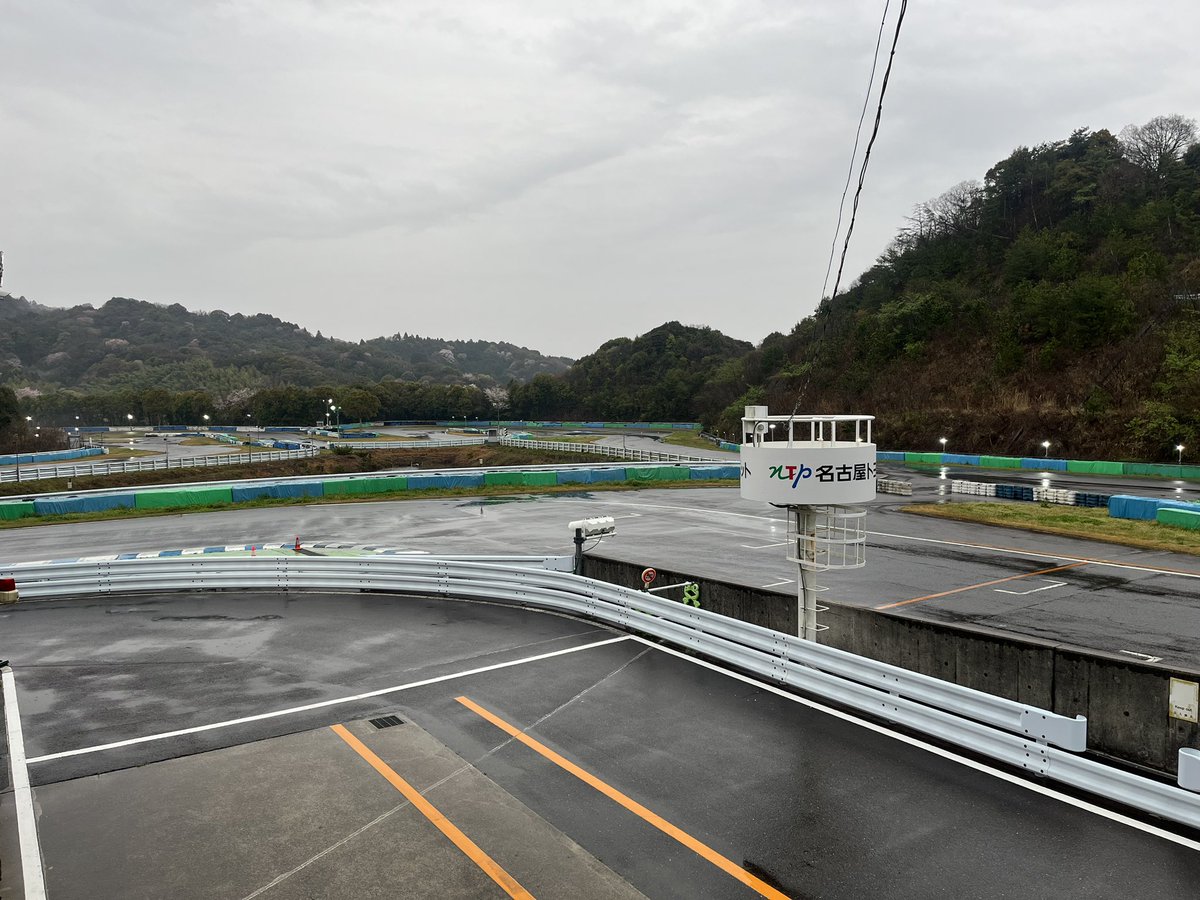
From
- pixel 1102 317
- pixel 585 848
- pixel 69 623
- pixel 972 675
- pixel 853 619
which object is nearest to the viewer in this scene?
pixel 585 848

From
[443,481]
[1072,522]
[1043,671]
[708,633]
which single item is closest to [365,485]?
[443,481]

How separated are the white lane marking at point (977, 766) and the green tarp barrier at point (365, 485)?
3716 cm

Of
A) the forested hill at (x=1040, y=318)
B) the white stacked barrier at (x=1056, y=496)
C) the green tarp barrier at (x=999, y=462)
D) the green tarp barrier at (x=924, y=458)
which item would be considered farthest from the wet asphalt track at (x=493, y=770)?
the green tarp barrier at (x=924, y=458)

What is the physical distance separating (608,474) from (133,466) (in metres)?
46.1

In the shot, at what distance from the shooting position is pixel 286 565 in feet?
66.5

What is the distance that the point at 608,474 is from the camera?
53.0 m

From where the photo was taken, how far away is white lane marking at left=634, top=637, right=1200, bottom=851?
782 centimetres

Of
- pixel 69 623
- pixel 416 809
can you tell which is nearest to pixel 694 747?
pixel 416 809

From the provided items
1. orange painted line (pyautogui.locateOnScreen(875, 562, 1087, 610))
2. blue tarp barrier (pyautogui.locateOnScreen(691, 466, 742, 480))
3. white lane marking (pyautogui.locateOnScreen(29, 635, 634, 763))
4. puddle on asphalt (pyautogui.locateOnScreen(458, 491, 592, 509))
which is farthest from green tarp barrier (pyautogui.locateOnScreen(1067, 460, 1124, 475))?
white lane marking (pyautogui.locateOnScreen(29, 635, 634, 763))

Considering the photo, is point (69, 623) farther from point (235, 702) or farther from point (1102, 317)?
point (1102, 317)

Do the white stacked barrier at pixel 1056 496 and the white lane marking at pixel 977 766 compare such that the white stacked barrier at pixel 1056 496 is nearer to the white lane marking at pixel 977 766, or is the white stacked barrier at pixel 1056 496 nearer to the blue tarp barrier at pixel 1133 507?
the blue tarp barrier at pixel 1133 507

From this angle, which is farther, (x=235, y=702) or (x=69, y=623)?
(x=69, y=623)

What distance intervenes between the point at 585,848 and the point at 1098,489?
49096mm

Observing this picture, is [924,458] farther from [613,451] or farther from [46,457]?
[46,457]
